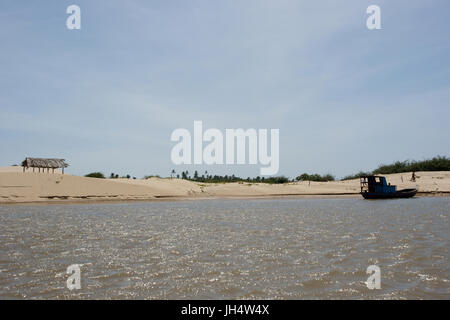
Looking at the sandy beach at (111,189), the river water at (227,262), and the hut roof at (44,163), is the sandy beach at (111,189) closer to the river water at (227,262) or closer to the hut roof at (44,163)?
the hut roof at (44,163)

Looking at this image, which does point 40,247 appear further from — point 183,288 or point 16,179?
point 16,179

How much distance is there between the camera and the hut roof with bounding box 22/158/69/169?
152ft

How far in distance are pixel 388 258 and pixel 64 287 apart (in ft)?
23.0

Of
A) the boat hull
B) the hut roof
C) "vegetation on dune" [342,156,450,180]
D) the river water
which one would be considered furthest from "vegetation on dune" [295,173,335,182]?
the river water

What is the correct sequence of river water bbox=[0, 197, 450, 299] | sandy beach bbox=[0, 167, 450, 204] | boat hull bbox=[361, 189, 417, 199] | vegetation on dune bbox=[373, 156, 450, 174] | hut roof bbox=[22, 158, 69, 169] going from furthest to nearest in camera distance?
vegetation on dune bbox=[373, 156, 450, 174] → hut roof bbox=[22, 158, 69, 169] → boat hull bbox=[361, 189, 417, 199] → sandy beach bbox=[0, 167, 450, 204] → river water bbox=[0, 197, 450, 299]

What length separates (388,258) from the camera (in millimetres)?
7961

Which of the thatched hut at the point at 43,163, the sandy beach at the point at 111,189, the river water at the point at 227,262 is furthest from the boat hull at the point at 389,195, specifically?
the thatched hut at the point at 43,163

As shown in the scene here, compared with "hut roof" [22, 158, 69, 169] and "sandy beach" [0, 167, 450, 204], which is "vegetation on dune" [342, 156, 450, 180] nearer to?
"sandy beach" [0, 167, 450, 204]

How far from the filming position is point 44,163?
4734 cm

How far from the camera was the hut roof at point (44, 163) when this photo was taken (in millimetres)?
46344

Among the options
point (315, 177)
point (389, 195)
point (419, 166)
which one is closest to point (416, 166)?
point (419, 166)
